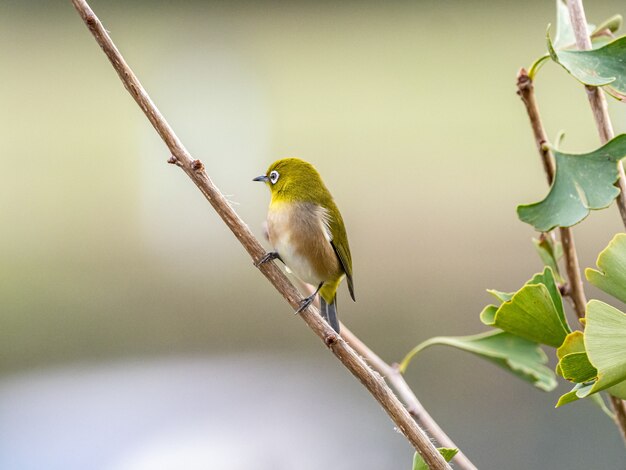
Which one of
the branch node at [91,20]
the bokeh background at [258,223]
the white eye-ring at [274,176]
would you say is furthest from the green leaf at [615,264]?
the bokeh background at [258,223]

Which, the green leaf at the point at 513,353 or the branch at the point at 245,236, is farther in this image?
the green leaf at the point at 513,353

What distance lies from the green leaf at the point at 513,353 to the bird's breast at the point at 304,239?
276 mm

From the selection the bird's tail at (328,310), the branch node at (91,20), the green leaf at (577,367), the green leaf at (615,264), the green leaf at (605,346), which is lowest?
the bird's tail at (328,310)

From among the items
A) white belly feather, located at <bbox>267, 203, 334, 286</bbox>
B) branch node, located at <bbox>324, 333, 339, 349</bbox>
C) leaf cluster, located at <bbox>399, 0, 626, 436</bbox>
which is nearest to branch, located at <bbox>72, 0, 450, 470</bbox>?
branch node, located at <bbox>324, 333, 339, 349</bbox>

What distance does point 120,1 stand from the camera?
3.54 metres

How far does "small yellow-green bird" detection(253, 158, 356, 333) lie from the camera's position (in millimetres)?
971

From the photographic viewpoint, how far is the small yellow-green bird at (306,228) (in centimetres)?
97

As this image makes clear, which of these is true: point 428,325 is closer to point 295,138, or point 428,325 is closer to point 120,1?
point 295,138

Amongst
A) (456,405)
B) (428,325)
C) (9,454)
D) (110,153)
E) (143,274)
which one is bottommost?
(456,405)

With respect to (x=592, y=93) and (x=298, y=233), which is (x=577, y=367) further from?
(x=298, y=233)

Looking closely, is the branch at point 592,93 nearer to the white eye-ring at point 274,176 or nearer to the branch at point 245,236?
the branch at point 245,236

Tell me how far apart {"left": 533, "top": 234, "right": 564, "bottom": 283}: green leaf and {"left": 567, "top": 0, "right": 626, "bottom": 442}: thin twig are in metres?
0.08

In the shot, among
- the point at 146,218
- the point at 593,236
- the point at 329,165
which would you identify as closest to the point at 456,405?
the point at 593,236

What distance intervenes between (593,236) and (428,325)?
0.74 metres
